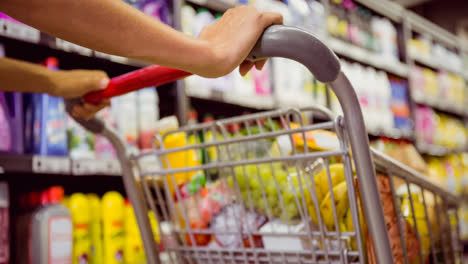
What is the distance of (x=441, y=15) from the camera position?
530 centimetres

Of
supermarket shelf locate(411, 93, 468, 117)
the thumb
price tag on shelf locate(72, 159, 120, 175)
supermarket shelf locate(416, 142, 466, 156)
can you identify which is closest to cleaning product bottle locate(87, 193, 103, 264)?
price tag on shelf locate(72, 159, 120, 175)

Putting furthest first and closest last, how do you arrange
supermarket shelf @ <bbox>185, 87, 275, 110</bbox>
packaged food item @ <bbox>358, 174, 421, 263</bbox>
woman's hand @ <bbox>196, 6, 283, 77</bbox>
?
supermarket shelf @ <bbox>185, 87, 275, 110</bbox>
packaged food item @ <bbox>358, 174, 421, 263</bbox>
woman's hand @ <bbox>196, 6, 283, 77</bbox>

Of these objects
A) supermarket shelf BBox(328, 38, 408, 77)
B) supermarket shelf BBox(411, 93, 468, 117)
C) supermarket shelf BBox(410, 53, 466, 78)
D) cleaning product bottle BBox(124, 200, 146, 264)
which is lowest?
cleaning product bottle BBox(124, 200, 146, 264)

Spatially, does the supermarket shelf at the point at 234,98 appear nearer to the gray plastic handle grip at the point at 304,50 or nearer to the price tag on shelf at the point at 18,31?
the price tag on shelf at the point at 18,31

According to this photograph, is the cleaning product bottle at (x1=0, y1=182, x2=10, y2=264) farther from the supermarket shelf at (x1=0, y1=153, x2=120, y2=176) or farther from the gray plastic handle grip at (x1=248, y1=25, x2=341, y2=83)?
the gray plastic handle grip at (x1=248, y1=25, x2=341, y2=83)

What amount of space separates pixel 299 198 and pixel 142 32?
1.67ft

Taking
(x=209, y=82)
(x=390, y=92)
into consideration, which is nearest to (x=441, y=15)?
(x=390, y=92)

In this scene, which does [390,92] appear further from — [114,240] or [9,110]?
[9,110]

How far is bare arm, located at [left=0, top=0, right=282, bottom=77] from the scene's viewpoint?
0.53 metres

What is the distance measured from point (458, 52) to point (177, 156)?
4098 millimetres

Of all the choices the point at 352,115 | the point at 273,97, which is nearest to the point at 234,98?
the point at 273,97

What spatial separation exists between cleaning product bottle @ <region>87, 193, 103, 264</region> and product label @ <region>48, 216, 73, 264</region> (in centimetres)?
17

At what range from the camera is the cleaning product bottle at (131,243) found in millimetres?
1658

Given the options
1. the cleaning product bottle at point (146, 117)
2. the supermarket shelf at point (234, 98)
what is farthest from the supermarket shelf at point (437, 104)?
the cleaning product bottle at point (146, 117)
